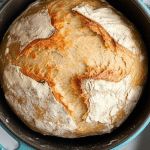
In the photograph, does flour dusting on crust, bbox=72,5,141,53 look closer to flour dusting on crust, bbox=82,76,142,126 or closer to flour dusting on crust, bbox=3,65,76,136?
flour dusting on crust, bbox=82,76,142,126

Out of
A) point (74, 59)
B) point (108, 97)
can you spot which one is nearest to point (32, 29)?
point (74, 59)

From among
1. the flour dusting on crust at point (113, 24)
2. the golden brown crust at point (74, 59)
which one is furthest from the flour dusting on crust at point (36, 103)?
the flour dusting on crust at point (113, 24)

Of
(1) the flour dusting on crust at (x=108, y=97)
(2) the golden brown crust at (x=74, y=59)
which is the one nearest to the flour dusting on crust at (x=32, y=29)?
(2) the golden brown crust at (x=74, y=59)

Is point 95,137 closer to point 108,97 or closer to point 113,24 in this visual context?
point 108,97

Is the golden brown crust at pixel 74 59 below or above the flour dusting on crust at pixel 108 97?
above

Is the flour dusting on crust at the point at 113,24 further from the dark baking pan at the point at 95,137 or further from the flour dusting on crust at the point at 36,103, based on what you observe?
the flour dusting on crust at the point at 36,103

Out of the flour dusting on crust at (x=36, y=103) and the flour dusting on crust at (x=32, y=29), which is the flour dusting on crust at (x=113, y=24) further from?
the flour dusting on crust at (x=36, y=103)

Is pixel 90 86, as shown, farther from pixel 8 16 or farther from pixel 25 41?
pixel 8 16

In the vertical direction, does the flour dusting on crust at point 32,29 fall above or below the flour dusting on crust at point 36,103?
above
